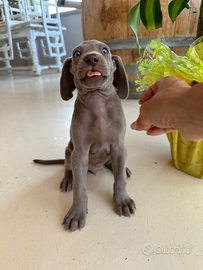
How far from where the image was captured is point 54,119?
190 centimetres

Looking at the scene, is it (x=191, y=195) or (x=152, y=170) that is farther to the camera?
(x=152, y=170)

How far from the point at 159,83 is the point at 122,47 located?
1.65 m

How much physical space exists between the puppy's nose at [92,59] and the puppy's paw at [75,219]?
57cm

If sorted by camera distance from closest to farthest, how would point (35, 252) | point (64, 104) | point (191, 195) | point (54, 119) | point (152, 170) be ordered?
point (35, 252), point (191, 195), point (152, 170), point (54, 119), point (64, 104)

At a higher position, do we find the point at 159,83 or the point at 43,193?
the point at 159,83

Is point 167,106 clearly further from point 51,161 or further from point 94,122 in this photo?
point 51,161

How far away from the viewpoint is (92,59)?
0.74 m

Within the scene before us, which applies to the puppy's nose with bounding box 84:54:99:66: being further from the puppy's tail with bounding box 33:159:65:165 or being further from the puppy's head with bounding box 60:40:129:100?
the puppy's tail with bounding box 33:159:65:165

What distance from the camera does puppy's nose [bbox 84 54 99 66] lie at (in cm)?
74

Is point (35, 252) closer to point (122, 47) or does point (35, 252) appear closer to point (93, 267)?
point (93, 267)

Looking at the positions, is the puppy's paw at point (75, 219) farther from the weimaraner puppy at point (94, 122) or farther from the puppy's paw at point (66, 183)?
the puppy's paw at point (66, 183)

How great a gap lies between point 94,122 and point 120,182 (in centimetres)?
28

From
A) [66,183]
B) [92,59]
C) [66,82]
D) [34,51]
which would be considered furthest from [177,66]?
[34,51]

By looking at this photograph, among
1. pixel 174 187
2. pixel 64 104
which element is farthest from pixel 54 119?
pixel 174 187
